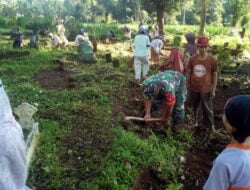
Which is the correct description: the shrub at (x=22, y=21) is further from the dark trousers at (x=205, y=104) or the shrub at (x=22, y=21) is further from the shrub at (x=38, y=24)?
the dark trousers at (x=205, y=104)

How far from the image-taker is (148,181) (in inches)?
176

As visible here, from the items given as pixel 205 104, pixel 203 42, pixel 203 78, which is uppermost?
pixel 203 42

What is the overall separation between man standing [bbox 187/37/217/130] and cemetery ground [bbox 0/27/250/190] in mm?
463

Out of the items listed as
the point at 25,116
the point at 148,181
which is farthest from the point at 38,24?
the point at 148,181

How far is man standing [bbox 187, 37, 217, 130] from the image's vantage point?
19.4ft

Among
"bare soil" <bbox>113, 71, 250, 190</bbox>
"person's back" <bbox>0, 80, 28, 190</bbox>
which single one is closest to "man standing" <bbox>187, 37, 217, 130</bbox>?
"bare soil" <bbox>113, 71, 250, 190</bbox>

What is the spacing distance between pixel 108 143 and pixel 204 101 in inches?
80.6

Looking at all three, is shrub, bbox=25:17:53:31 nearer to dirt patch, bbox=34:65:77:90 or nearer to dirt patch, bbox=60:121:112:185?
dirt patch, bbox=34:65:77:90

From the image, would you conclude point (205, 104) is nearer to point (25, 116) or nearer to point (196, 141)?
point (196, 141)

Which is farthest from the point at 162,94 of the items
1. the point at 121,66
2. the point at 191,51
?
the point at 121,66

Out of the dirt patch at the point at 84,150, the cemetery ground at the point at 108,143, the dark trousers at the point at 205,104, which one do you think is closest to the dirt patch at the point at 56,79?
the cemetery ground at the point at 108,143

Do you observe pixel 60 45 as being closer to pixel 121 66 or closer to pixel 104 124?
pixel 121 66

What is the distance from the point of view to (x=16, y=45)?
17031 mm

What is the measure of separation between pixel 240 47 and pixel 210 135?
469 inches
